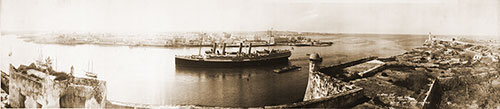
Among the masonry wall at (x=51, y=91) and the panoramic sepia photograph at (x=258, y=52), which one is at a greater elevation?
the panoramic sepia photograph at (x=258, y=52)

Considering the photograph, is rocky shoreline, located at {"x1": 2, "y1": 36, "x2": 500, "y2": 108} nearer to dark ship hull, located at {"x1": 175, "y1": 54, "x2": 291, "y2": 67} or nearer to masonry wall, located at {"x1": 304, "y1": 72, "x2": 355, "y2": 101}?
masonry wall, located at {"x1": 304, "y1": 72, "x2": 355, "y2": 101}

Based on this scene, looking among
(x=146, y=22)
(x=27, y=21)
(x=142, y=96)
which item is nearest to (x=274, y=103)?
(x=142, y=96)

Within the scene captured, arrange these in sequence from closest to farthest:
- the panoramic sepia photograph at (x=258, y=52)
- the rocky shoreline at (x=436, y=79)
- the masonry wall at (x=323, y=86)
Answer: the rocky shoreline at (x=436, y=79)
the panoramic sepia photograph at (x=258, y=52)
the masonry wall at (x=323, y=86)

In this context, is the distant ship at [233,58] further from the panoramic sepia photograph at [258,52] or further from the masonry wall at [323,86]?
the masonry wall at [323,86]

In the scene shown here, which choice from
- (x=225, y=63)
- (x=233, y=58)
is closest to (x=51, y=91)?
(x=225, y=63)

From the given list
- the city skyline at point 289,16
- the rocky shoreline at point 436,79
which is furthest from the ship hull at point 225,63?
the rocky shoreline at point 436,79

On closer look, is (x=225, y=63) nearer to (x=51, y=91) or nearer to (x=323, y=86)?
(x=323, y=86)
